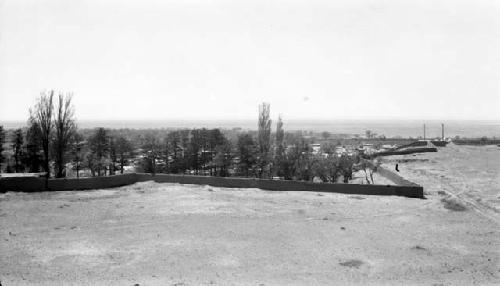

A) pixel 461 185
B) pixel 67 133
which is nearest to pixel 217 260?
pixel 461 185

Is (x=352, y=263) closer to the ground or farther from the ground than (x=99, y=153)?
closer to the ground

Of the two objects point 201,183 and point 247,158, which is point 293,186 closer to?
point 201,183

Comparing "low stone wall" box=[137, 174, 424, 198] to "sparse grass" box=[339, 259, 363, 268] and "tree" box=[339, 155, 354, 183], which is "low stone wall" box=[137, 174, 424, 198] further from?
"sparse grass" box=[339, 259, 363, 268]

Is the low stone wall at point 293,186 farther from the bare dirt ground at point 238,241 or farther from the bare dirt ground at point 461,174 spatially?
the bare dirt ground at point 461,174

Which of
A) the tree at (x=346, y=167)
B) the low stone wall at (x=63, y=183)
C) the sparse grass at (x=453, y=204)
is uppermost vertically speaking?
the low stone wall at (x=63, y=183)

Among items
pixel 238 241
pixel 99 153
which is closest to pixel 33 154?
pixel 99 153

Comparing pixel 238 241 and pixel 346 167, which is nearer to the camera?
pixel 238 241

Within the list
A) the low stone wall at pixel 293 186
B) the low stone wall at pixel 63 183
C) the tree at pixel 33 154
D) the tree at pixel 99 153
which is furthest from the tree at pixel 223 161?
the low stone wall at pixel 63 183
